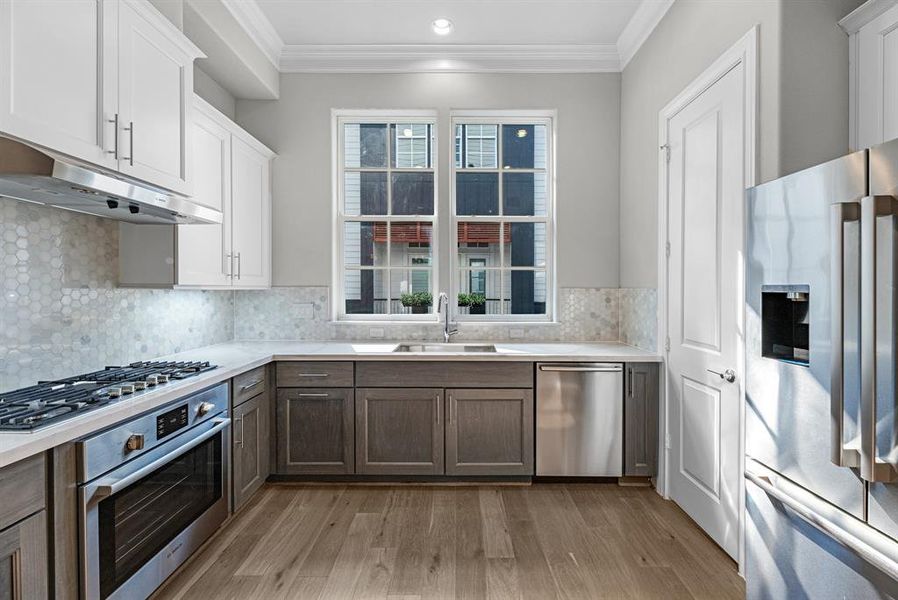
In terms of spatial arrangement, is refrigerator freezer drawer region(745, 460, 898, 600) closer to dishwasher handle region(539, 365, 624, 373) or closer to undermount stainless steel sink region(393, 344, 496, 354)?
dishwasher handle region(539, 365, 624, 373)

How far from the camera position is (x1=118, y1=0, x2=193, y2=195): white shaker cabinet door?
6.68 feet

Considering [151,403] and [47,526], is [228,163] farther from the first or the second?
[47,526]

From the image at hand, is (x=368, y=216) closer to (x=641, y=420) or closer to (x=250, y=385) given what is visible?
(x=250, y=385)

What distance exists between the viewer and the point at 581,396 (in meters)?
3.21

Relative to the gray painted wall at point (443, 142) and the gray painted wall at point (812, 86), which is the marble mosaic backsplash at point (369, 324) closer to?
the gray painted wall at point (443, 142)

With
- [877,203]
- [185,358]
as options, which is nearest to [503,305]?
[185,358]

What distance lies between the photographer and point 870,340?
47.6 inches

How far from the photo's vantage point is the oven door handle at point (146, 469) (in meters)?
Result: 1.66

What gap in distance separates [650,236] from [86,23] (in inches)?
121

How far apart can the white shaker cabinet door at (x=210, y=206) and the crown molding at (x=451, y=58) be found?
42.0 inches

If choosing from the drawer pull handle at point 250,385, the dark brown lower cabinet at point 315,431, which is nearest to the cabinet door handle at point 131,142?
the drawer pull handle at point 250,385

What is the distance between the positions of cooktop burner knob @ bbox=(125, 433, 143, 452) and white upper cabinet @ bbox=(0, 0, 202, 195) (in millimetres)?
1022

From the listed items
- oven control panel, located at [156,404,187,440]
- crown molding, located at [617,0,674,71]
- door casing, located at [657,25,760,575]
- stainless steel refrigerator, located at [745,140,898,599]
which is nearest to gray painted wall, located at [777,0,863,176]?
door casing, located at [657,25,760,575]

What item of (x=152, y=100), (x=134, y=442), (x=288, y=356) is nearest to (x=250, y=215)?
(x=288, y=356)
